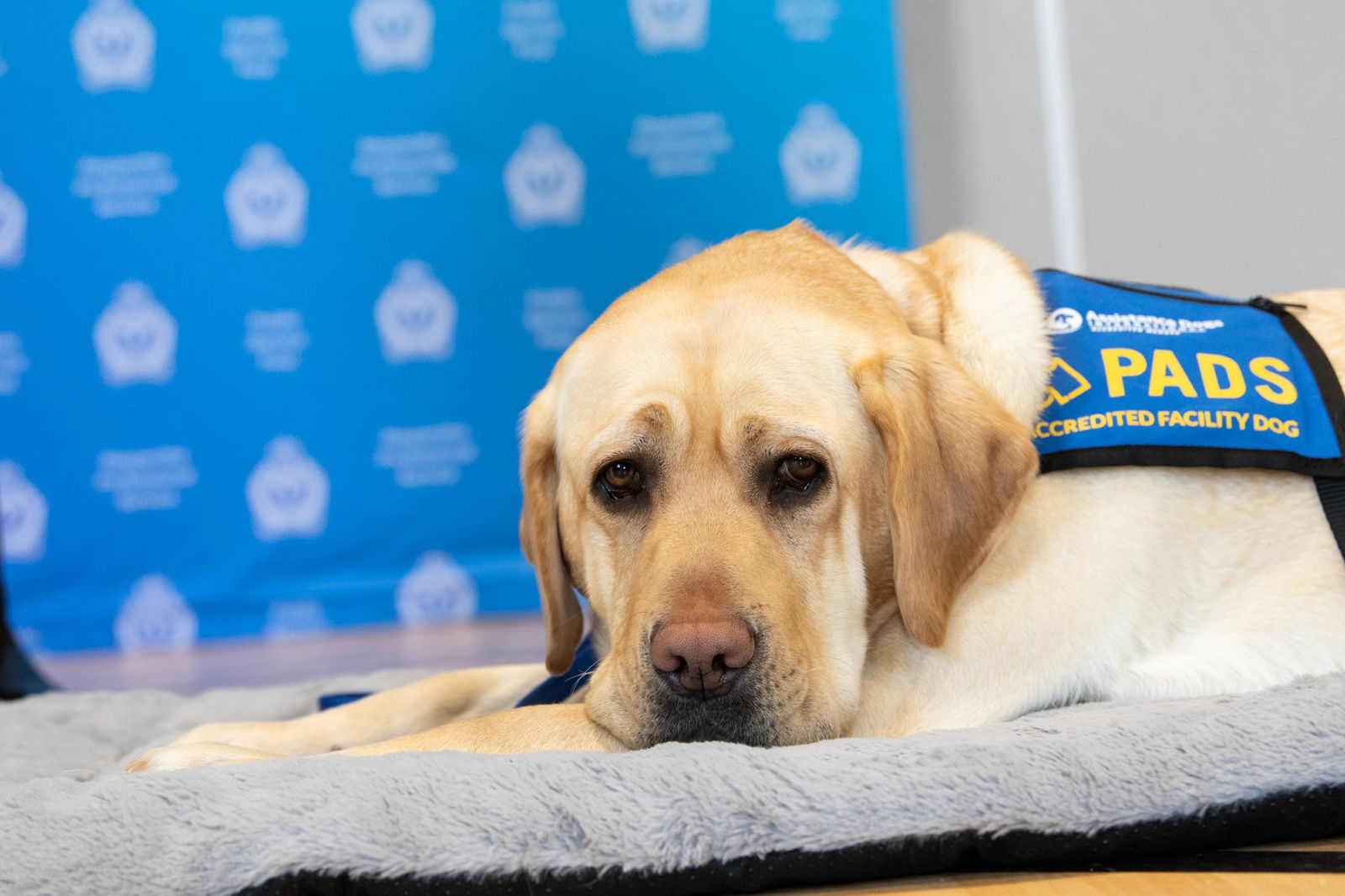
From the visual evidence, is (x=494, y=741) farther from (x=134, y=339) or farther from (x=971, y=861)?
(x=134, y=339)

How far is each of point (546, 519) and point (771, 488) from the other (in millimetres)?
674

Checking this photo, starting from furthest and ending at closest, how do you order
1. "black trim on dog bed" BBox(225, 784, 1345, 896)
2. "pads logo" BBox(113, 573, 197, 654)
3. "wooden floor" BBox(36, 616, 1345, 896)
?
"pads logo" BBox(113, 573, 197, 654)
"wooden floor" BBox(36, 616, 1345, 896)
"black trim on dog bed" BBox(225, 784, 1345, 896)

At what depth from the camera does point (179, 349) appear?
782cm

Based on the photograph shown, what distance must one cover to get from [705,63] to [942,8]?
173 cm

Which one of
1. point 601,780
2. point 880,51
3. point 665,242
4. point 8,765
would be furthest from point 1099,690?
point 880,51

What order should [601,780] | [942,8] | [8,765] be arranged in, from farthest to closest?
[942,8] → [8,765] → [601,780]

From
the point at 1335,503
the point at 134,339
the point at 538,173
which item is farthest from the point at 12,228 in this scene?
the point at 1335,503

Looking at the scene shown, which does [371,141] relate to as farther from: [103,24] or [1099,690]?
[1099,690]

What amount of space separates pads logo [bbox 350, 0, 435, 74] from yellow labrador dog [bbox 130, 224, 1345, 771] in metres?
5.98

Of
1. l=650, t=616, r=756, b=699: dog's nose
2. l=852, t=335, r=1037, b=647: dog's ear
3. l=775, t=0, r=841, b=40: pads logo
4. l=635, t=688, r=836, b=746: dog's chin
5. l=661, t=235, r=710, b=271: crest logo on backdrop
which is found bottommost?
l=635, t=688, r=836, b=746: dog's chin

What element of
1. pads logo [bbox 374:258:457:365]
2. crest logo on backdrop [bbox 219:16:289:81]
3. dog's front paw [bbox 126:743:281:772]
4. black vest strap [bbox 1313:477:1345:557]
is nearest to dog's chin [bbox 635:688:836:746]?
dog's front paw [bbox 126:743:281:772]

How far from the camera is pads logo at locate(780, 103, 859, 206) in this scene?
8.15m

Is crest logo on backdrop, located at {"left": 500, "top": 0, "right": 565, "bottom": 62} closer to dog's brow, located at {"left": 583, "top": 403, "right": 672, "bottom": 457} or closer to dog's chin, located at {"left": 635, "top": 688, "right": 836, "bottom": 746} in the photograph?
dog's brow, located at {"left": 583, "top": 403, "right": 672, "bottom": 457}

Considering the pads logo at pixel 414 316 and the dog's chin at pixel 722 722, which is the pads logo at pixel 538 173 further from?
the dog's chin at pixel 722 722
